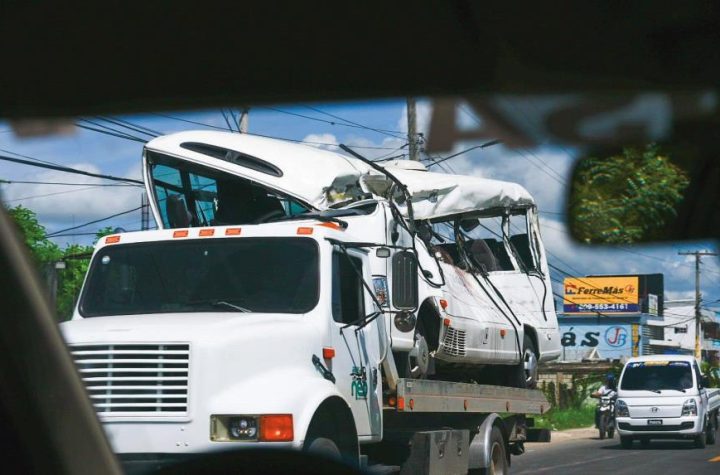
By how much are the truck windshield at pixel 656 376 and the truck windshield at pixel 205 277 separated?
3339mm

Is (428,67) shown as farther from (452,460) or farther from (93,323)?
(452,460)

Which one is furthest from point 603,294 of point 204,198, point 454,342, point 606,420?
point 606,420

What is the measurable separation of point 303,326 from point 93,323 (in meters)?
1.43

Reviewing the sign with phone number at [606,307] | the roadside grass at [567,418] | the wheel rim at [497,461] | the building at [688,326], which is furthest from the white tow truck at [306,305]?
the roadside grass at [567,418]

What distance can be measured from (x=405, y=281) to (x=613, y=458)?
530cm

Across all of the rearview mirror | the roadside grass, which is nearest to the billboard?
the rearview mirror

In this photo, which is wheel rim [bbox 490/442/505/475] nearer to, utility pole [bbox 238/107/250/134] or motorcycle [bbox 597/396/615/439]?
motorcycle [bbox 597/396/615/439]

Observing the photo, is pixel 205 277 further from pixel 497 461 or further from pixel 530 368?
pixel 530 368

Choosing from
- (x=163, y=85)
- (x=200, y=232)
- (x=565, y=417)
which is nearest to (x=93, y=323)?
(x=200, y=232)

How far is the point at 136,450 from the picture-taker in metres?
4.24

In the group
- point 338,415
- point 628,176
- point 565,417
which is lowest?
point 565,417

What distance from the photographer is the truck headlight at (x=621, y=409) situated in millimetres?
11335

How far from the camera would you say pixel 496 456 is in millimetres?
10688

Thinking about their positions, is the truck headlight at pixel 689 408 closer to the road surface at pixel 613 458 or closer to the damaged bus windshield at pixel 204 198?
the road surface at pixel 613 458
